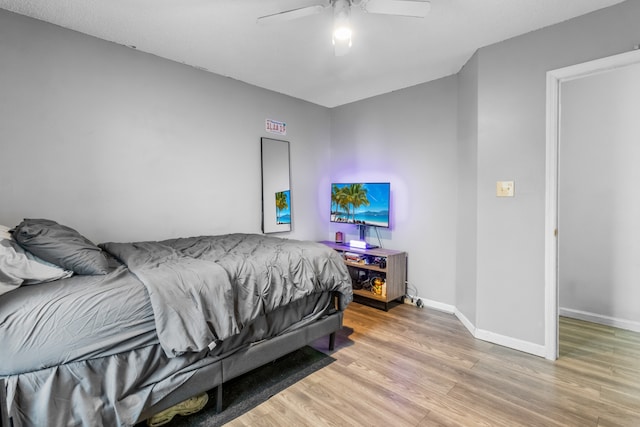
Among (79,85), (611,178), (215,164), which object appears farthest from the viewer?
(215,164)

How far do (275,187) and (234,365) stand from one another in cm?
236

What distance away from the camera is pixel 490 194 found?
268 cm

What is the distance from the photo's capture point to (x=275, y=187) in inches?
151

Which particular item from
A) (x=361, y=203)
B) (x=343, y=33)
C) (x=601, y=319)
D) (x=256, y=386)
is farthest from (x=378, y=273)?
(x=343, y=33)

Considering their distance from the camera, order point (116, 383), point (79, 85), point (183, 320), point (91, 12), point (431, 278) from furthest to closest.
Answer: point (431, 278), point (79, 85), point (91, 12), point (183, 320), point (116, 383)

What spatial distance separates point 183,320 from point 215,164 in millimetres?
2111

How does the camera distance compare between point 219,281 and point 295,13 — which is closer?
point 219,281

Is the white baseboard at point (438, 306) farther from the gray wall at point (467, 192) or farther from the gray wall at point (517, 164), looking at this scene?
the gray wall at point (517, 164)

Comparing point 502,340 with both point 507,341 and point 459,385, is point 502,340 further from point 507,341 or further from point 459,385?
point 459,385

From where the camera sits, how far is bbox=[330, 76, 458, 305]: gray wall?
3396 millimetres

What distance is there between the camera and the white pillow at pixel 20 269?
4.62 feet

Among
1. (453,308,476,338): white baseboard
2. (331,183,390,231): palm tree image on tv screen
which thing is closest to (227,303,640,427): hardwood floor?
(453,308,476,338): white baseboard

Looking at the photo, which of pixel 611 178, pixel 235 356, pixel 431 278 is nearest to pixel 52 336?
pixel 235 356

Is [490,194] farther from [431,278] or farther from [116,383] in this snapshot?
[116,383]
